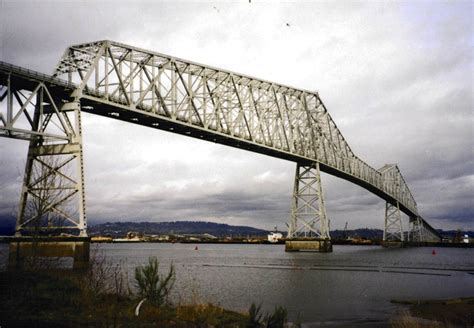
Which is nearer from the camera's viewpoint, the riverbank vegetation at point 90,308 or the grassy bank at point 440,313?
the riverbank vegetation at point 90,308

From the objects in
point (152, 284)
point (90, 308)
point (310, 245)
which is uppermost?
point (152, 284)

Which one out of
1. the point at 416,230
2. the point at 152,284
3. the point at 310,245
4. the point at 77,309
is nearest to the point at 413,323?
the point at 152,284

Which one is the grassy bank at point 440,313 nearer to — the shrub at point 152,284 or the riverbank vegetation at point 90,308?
the riverbank vegetation at point 90,308

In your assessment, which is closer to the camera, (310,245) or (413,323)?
(413,323)

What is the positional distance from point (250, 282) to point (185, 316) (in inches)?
629

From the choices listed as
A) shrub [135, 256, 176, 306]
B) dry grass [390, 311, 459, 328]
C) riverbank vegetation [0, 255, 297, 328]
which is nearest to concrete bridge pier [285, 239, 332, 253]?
dry grass [390, 311, 459, 328]

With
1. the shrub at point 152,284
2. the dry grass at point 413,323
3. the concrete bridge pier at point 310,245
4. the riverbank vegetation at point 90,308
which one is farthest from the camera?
the concrete bridge pier at point 310,245

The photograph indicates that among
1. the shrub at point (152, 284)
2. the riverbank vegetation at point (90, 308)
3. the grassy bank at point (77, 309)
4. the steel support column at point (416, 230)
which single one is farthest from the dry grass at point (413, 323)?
the steel support column at point (416, 230)

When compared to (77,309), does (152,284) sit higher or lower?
higher

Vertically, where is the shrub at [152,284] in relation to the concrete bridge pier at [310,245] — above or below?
above

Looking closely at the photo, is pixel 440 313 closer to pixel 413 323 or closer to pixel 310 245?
pixel 413 323

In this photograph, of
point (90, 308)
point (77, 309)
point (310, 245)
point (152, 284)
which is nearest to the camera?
point (77, 309)

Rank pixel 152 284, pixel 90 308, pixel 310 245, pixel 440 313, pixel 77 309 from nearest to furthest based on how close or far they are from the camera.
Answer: pixel 77 309 < pixel 90 308 < pixel 152 284 < pixel 440 313 < pixel 310 245

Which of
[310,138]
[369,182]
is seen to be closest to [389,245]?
[369,182]
